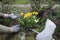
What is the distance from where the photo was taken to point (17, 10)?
543 centimetres

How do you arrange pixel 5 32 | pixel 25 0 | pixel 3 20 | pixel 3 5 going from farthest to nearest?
pixel 25 0 < pixel 3 5 < pixel 3 20 < pixel 5 32

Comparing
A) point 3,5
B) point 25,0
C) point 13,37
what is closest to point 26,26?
point 13,37

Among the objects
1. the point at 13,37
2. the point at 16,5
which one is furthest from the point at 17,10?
the point at 13,37

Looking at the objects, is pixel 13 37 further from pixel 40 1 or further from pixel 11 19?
pixel 40 1

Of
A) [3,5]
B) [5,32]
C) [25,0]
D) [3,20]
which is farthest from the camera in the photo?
[25,0]

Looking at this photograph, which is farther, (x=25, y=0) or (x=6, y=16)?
(x=25, y=0)

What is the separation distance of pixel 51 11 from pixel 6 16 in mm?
1023

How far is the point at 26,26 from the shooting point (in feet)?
15.3

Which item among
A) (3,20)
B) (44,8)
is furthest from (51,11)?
(3,20)

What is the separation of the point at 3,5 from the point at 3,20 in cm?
53

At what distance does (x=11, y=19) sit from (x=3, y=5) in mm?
545

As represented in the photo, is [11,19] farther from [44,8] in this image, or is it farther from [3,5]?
[44,8]

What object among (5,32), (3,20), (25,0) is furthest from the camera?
(25,0)

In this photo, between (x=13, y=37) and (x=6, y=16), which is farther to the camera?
(x=6, y=16)
